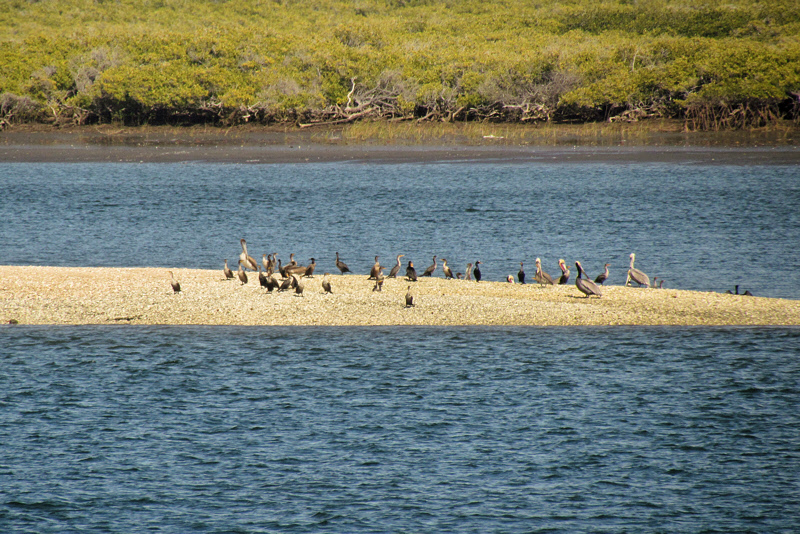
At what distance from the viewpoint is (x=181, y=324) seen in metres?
20.8

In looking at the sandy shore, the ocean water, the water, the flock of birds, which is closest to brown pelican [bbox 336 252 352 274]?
the flock of birds

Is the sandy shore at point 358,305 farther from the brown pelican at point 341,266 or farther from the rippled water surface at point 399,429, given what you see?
the brown pelican at point 341,266

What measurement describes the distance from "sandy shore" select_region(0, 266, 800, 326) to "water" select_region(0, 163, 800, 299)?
3.12 metres

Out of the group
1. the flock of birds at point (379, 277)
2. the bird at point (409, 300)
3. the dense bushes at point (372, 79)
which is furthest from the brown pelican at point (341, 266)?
the dense bushes at point (372, 79)

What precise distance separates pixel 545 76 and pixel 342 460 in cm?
6536

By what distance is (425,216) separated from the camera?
39625 mm

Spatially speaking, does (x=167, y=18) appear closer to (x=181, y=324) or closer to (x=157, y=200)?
(x=157, y=200)

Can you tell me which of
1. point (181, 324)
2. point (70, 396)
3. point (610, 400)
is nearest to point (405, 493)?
point (610, 400)

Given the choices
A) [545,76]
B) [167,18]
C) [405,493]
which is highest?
[167,18]

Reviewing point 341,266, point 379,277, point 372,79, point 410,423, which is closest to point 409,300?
point 379,277

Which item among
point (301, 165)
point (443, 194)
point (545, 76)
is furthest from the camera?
point (545, 76)

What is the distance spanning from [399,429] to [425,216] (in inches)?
999

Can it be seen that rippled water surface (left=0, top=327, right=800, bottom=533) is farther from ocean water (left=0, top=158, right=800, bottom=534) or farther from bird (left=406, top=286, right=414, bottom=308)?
bird (left=406, top=286, right=414, bottom=308)

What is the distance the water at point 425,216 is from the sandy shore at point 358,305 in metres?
3.12
